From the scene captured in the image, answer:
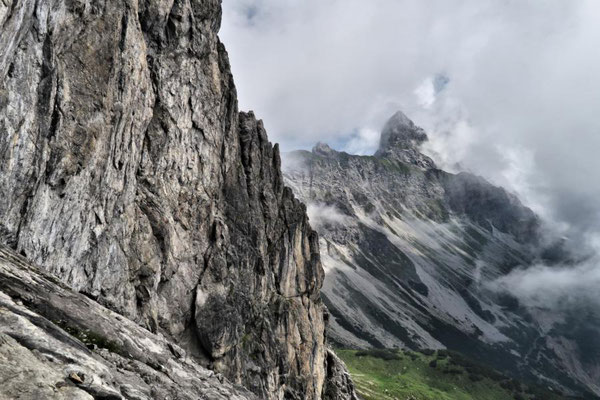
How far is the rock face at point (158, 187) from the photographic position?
30406 millimetres

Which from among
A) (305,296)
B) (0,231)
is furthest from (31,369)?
(305,296)

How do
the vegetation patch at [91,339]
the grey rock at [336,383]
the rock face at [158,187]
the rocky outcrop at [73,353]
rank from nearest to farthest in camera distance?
the rocky outcrop at [73,353]
the vegetation patch at [91,339]
the rock face at [158,187]
the grey rock at [336,383]

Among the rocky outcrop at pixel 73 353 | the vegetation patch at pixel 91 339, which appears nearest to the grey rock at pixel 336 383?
the rocky outcrop at pixel 73 353

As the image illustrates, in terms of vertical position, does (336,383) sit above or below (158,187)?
below

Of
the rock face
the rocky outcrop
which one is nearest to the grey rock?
the rock face

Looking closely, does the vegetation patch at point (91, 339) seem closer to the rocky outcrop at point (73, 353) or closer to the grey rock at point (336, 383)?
the rocky outcrop at point (73, 353)

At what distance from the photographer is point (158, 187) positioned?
52250mm

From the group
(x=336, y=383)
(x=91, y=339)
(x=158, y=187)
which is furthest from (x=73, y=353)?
(x=336, y=383)

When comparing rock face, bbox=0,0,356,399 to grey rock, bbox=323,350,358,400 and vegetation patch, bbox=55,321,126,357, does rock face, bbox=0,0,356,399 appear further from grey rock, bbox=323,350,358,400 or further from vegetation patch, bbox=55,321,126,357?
grey rock, bbox=323,350,358,400

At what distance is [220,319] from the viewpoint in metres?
60.2

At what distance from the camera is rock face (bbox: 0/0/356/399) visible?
1197 inches

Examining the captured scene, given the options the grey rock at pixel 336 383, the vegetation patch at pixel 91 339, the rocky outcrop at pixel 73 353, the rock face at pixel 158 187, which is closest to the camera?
the rocky outcrop at pixel 73 353

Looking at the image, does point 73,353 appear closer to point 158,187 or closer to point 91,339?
point 91,339

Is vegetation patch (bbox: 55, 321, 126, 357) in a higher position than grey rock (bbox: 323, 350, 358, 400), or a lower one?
higher
